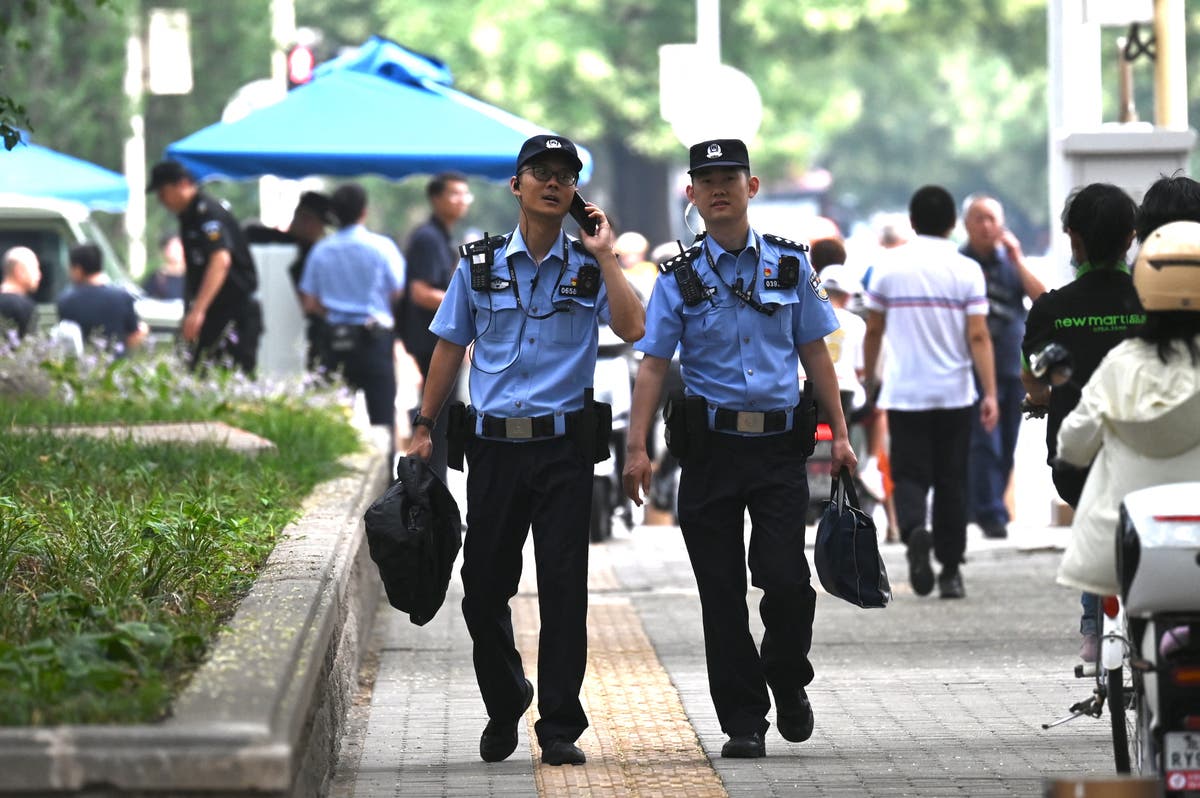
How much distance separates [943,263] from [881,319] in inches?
16.7

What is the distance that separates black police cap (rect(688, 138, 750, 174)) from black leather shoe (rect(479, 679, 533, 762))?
1.67 metres

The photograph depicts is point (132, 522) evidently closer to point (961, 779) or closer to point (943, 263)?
point (961, 779)

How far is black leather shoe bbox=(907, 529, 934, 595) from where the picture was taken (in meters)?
11.6

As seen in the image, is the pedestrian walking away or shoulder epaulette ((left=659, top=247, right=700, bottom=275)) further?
the pedestrian walking away

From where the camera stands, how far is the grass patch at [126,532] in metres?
5.54

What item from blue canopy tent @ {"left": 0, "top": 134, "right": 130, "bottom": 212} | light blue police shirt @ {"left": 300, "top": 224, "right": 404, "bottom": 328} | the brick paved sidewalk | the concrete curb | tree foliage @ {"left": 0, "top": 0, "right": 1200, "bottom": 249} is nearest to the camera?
the concrete curb

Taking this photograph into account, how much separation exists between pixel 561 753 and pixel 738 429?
1.09 m

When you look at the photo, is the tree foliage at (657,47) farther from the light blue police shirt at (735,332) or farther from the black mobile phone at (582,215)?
the black mobile phone at (582,215)

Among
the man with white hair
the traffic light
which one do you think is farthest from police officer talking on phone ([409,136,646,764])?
the traffic light

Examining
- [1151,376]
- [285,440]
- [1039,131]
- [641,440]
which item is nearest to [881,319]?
[285,440]

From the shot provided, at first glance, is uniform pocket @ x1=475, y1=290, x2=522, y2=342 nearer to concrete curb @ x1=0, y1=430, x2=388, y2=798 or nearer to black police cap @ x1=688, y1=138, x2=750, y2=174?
black police cap @ x1=688, y1=138, x2=750, y2=174

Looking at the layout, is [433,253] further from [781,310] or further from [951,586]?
[781,310]

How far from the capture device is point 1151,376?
5871mm

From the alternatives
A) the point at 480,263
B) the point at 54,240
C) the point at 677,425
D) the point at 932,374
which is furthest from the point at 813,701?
the point at 54,240
